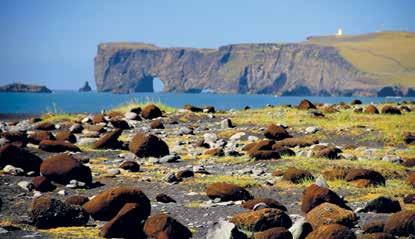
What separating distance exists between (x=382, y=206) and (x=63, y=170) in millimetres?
6014

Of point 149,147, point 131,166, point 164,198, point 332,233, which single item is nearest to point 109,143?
point 149,147

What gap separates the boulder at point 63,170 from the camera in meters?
12.6

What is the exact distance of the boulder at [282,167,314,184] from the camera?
13.1 meters

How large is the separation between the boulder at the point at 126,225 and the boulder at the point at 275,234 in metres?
1.57

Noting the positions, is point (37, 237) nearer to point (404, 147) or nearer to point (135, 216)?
point (135, 216)

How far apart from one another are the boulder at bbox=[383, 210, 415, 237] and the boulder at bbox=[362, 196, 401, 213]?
1474 millimetres

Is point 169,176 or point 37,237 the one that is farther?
point 169,176

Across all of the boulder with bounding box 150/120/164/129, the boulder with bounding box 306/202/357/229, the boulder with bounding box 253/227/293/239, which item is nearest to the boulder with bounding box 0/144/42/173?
the boulder with bounding box 306/202/357/229

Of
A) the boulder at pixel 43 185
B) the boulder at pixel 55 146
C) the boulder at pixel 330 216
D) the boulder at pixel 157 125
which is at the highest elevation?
the boulder at pixel 330 216

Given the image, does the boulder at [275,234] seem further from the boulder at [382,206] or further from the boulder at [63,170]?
the boulder at [63,170]

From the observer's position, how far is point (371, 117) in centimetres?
2450

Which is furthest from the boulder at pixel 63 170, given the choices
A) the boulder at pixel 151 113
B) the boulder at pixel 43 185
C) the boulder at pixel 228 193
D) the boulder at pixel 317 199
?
the boulder at pixel 151 113

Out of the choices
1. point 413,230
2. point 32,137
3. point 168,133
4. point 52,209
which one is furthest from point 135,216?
point 168,133

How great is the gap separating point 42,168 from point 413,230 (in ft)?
23.9
